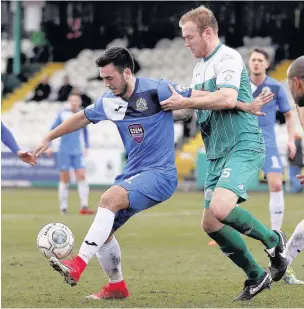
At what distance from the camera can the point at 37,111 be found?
3284cm

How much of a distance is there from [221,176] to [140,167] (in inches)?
28.1

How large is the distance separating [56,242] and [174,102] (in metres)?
1.53

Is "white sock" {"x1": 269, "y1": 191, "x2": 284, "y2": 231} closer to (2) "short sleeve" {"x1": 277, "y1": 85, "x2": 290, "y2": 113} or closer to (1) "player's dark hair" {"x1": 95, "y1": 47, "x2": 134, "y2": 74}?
(2) "short sleeve" {"x1": 277, "y1": 85, "x2": 290, "y2": 113}

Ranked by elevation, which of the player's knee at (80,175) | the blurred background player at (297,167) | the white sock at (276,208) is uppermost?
the white sock at (276,208)

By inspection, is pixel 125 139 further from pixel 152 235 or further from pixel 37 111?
pixel 37 111

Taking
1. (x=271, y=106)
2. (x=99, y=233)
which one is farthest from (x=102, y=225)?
(x=271, y=106)

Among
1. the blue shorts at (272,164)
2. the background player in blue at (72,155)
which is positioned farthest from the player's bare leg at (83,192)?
the blue shorts at (272,164)

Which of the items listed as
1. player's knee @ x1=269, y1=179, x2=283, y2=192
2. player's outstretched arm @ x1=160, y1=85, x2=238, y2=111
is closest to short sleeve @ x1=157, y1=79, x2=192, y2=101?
player's outstretched arm @ x1=160, y1=85, x2=238, y2=111

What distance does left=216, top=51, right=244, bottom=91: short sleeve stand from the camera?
25.6 feet

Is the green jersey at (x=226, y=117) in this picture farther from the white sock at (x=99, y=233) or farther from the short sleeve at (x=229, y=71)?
the white sock at (x=99, y=233)

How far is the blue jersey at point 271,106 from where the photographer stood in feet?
40.2

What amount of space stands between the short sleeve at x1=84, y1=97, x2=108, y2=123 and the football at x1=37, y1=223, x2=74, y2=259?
1011 mm

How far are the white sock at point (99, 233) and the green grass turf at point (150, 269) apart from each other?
1.58ft

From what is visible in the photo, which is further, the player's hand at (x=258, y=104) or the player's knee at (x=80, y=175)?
the player's knee at (x=80, y=175)
